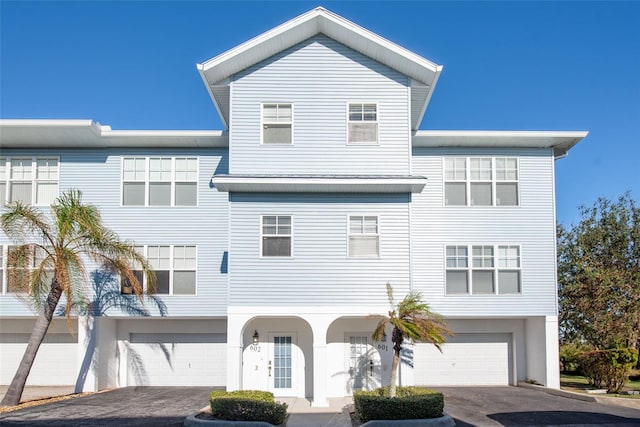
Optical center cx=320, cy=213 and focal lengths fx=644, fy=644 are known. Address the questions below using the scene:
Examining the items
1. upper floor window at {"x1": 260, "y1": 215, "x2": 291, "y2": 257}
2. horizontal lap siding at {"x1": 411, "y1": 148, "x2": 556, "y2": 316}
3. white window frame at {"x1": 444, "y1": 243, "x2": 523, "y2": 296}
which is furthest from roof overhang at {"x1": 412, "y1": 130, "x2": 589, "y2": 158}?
upper floor window at {"x1": 260, "y1": 215, "x2": 291, "y2": 257}

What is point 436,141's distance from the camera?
20.7 meters

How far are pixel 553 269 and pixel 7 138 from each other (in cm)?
1771

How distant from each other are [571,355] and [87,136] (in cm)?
2121

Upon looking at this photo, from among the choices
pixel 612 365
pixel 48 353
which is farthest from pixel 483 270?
pixel 48 353

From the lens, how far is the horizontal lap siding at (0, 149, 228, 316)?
20562 mm

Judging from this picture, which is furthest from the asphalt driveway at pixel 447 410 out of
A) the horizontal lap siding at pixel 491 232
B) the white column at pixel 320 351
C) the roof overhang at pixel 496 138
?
the roof overhang at pixel 496 138

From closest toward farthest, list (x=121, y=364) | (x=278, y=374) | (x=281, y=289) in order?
(x=281, y=289), (x=278, y=374), (x=121, y=364)

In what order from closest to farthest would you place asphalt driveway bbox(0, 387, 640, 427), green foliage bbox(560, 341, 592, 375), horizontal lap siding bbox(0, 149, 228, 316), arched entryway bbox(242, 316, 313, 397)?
1. asphalt driveway bbox(0, 387, 640, 427)
2. arched entryway bbox(242, 316, 313, 397)
3. horizontal lap siding bbox(0, 149, 228, 316)
4. green foliage bbox(560, 341, 592, 375)

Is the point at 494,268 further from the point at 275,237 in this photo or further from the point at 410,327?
the point at 275,237

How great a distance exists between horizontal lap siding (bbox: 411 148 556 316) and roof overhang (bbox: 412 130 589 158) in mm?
244

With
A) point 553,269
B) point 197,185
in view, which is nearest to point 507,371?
point 553,269

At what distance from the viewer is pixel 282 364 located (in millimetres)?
19766

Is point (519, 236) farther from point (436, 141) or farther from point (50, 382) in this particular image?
point (50, 382)

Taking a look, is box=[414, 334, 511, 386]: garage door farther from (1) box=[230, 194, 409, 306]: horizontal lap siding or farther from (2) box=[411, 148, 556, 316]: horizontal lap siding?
(1) box=[230, 194, 409, 306]: horizontal lap siding
